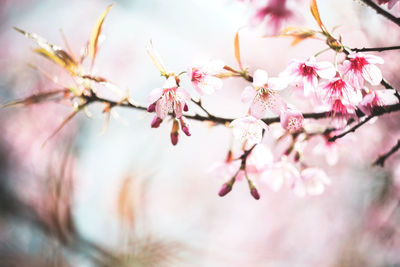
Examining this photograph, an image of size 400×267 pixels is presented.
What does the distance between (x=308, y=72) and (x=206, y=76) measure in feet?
0.82

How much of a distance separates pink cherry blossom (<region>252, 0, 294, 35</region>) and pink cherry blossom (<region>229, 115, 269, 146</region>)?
327 mm

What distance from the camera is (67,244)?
2.92 m

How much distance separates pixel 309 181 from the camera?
1.14 m

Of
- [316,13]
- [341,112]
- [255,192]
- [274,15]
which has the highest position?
[274,15]

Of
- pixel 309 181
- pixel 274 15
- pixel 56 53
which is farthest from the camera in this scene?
pixel 309 181

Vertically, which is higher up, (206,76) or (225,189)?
(206,76)

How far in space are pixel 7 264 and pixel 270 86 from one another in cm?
369

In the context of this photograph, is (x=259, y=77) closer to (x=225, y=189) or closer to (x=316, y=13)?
(x=316, y=13)

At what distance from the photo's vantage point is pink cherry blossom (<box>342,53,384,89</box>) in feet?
2.54

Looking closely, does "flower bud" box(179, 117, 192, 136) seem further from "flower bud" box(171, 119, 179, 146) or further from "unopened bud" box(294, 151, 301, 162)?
"unopened bud" box(294, 151, 301, 162)

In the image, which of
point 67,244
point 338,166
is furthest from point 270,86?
point 338,166

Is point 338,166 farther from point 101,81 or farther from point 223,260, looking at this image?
point 101,81

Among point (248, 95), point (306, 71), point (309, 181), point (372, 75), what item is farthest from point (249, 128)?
point (309, 181)

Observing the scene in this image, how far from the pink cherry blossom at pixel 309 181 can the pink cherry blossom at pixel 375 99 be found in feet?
1.18
